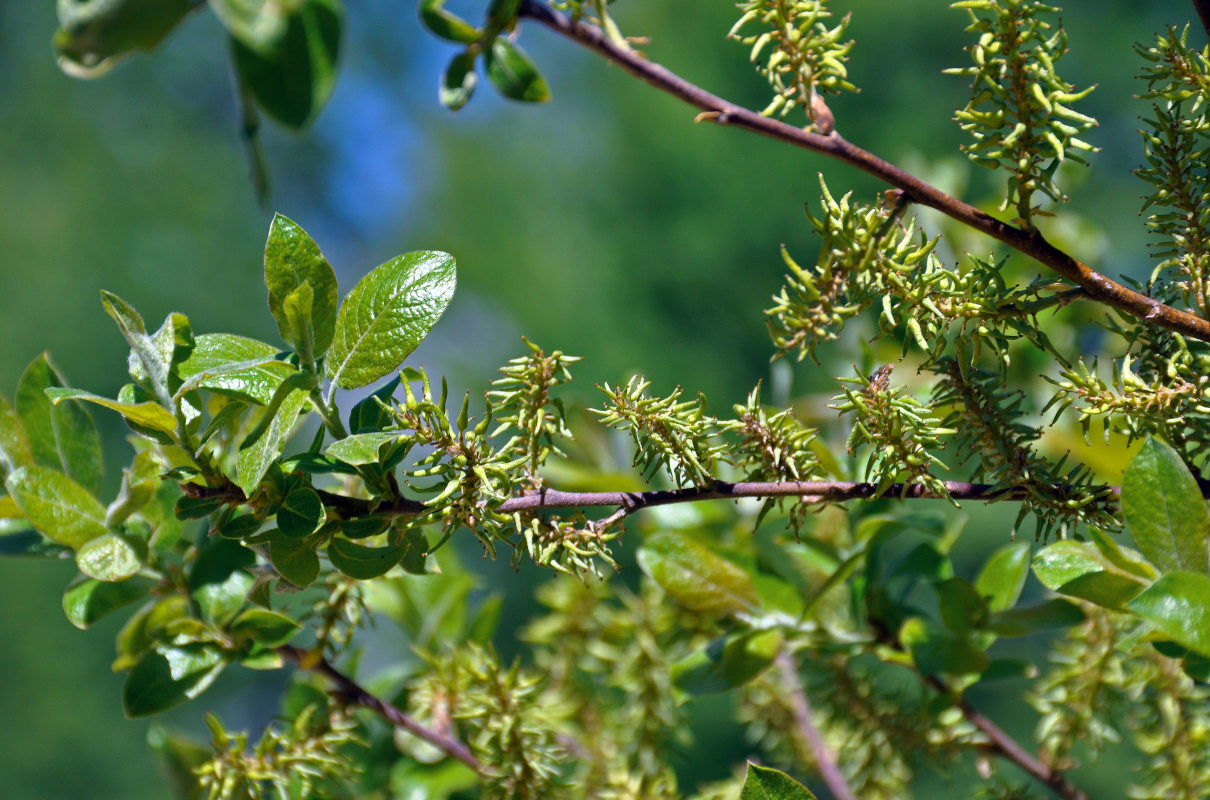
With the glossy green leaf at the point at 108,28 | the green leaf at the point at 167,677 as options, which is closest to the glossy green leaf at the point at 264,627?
the green leaf at the point at 167,677

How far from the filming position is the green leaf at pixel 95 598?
1.04 feet

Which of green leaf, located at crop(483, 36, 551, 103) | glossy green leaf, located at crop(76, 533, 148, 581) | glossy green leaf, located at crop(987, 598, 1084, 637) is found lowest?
glossy green leaf, located at crop(76, 533, 148, 581)

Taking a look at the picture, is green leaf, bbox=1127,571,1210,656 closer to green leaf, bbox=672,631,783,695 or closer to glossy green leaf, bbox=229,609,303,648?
green leaf, bbox=672,631,783,695

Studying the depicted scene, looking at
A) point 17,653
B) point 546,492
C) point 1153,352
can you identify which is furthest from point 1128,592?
point 17,653

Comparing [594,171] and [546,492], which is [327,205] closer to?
[594,171]

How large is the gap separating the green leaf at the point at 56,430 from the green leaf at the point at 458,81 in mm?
199

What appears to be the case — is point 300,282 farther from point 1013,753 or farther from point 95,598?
point 1013,753

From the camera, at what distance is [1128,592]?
258 mm

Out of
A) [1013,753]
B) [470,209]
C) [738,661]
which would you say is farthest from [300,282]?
[470,209]

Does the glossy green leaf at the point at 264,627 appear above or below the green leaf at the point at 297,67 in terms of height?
below

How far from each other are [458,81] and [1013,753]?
1.22 ft

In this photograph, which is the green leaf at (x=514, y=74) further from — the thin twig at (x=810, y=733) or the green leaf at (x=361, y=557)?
the thin twig at (x=810, y=733)

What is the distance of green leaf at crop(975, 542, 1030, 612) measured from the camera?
36cm

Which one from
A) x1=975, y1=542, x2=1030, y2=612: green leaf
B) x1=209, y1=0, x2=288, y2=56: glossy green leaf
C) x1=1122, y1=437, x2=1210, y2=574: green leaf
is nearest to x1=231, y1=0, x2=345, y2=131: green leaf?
x1=209, y1=0, x2=288, y2=56: glossy green leaf
